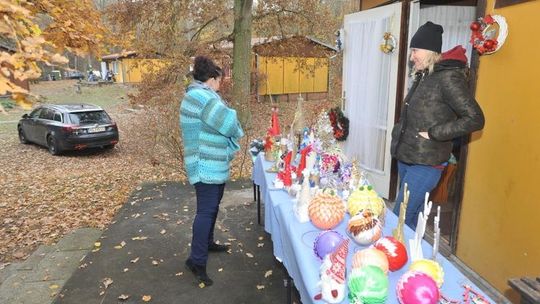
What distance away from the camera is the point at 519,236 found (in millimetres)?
2604

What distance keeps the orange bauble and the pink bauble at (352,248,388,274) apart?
1.56ft

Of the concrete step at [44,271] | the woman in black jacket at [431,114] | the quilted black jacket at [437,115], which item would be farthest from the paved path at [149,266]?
the quilted black jacket at [437,115]

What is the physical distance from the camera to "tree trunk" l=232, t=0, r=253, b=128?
413 inches

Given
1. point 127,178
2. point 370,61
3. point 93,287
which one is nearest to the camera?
point 93,287

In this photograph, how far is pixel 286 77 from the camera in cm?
1944

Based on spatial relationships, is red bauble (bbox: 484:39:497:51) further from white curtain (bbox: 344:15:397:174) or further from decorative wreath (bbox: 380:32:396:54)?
white curtain (bbox: 344:15:397:174)

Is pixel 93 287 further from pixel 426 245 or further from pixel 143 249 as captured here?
pixel 426 245

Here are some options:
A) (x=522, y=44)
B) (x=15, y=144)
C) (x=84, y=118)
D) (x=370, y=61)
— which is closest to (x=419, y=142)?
(x=522, y=44)

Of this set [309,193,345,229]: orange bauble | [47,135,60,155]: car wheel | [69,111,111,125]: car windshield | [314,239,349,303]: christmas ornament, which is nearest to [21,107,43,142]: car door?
[47,135,60,155]: car wheel

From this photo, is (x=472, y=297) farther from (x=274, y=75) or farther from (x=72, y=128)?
(x=274, y=75)

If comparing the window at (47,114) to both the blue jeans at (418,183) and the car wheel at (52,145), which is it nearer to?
the car wheel at (52,145)

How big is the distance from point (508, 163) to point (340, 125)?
2.72 metres

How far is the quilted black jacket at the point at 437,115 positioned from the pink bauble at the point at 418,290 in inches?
47.4

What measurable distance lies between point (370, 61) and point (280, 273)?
2815 millimetres
